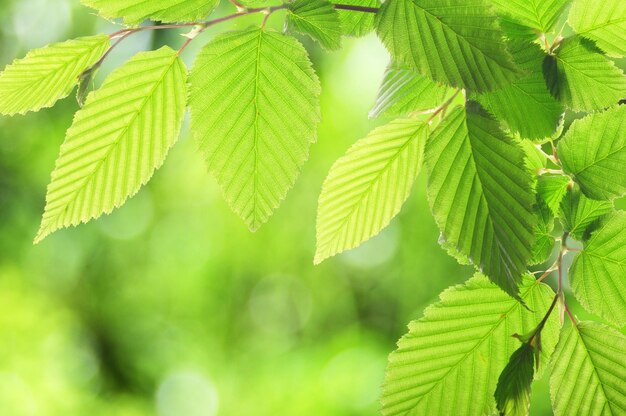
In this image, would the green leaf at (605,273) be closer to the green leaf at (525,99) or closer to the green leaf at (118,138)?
the green leaf at (525,99)

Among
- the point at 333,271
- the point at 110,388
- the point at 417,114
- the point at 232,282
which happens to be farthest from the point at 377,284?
the point at 417,114

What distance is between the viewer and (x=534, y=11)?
0.37 metres

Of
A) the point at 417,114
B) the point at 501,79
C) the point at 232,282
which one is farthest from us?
the point at 232,282

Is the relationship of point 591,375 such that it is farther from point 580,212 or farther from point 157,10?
point 157,10

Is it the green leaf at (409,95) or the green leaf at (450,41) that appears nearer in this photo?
the green leaf at (450,41)

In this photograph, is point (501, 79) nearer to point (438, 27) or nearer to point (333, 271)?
point (438, 27)

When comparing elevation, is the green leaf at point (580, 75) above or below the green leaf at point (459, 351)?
above

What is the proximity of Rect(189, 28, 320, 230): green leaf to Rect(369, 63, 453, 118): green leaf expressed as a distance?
0.27 ft

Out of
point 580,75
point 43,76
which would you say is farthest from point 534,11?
point 43,76

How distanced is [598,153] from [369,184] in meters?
0.14

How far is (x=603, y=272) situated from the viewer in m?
0.39

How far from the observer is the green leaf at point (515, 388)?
1.13 feet

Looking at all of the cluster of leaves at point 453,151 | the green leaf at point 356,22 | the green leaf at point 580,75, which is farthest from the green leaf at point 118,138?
the green leaf at point 580,75

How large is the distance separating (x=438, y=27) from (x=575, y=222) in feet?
0.50
